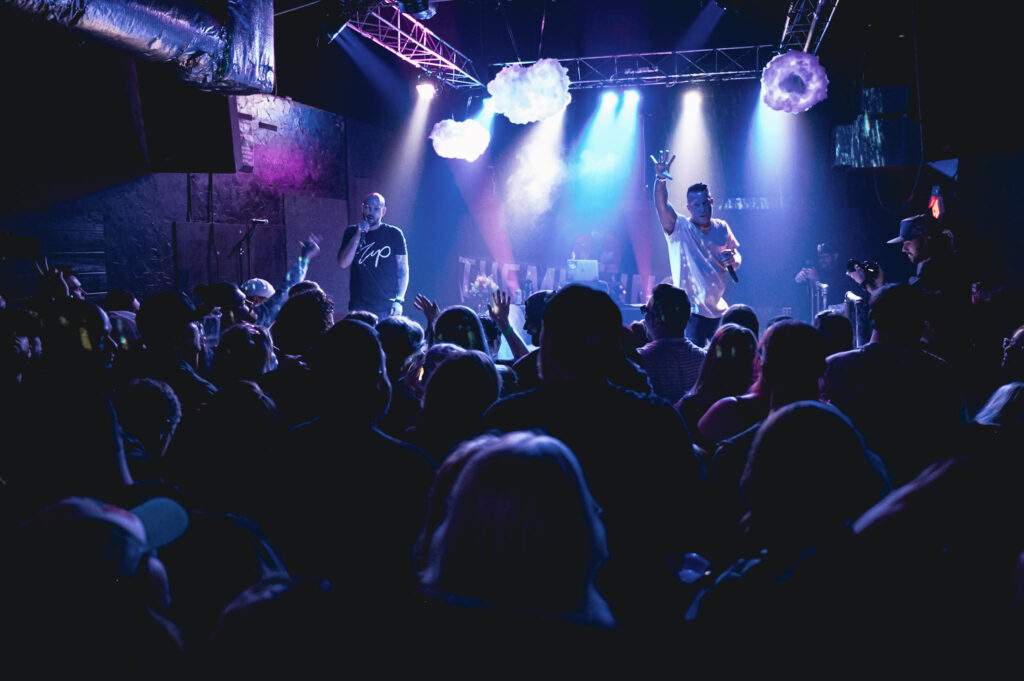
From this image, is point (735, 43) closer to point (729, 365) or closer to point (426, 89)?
point (426, 89)

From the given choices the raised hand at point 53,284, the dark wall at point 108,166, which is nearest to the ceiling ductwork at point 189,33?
the dark wall at point 108,166

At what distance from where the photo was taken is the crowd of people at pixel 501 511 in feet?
3.03

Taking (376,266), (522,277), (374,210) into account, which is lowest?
(522,277)

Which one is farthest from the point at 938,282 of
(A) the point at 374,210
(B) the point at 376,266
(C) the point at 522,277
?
(C) the point at 522,277

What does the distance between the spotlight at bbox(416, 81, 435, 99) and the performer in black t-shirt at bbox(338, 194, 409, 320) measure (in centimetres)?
574

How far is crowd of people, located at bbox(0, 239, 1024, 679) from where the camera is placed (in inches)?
36.4

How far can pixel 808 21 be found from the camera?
917 cm

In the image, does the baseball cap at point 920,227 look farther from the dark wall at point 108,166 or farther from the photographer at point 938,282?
the dark wall at point 108,166

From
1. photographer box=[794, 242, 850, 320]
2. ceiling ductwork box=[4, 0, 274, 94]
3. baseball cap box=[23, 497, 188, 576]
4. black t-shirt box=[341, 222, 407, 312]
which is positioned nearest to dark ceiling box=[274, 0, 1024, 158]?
ceiling ductwork box=[4, 0, 274, 94]

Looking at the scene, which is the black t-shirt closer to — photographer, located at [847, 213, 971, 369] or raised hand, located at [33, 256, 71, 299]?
raised hand, located at [33, 256, 71, 299]

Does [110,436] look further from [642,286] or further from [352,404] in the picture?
[642,286]

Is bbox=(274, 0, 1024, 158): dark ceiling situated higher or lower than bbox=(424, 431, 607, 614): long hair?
higher

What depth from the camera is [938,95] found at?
4.24m

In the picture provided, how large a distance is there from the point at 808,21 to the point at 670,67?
132 inches
